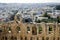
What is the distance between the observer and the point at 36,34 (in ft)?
7.91

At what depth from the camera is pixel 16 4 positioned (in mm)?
2475

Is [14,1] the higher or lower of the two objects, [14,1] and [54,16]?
the higher

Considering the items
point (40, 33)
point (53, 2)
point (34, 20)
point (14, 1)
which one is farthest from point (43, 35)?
point (14, 1)

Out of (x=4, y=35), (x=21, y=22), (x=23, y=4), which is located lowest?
(x=4, y=35)

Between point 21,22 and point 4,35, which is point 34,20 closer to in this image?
point 21,22

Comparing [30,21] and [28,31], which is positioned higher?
[30,21]

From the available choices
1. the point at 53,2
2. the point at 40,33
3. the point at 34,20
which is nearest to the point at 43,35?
the point at 40,33

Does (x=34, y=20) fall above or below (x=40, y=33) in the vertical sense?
above

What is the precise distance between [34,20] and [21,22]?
0.17 meters

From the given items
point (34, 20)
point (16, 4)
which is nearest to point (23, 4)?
point (16, 4)

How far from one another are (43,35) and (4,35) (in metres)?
0.53

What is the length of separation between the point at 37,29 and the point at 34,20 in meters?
0.13

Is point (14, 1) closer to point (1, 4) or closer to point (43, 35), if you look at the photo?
point (1, 4)

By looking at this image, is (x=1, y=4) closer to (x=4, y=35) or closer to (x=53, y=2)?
(x=4, y=35)
